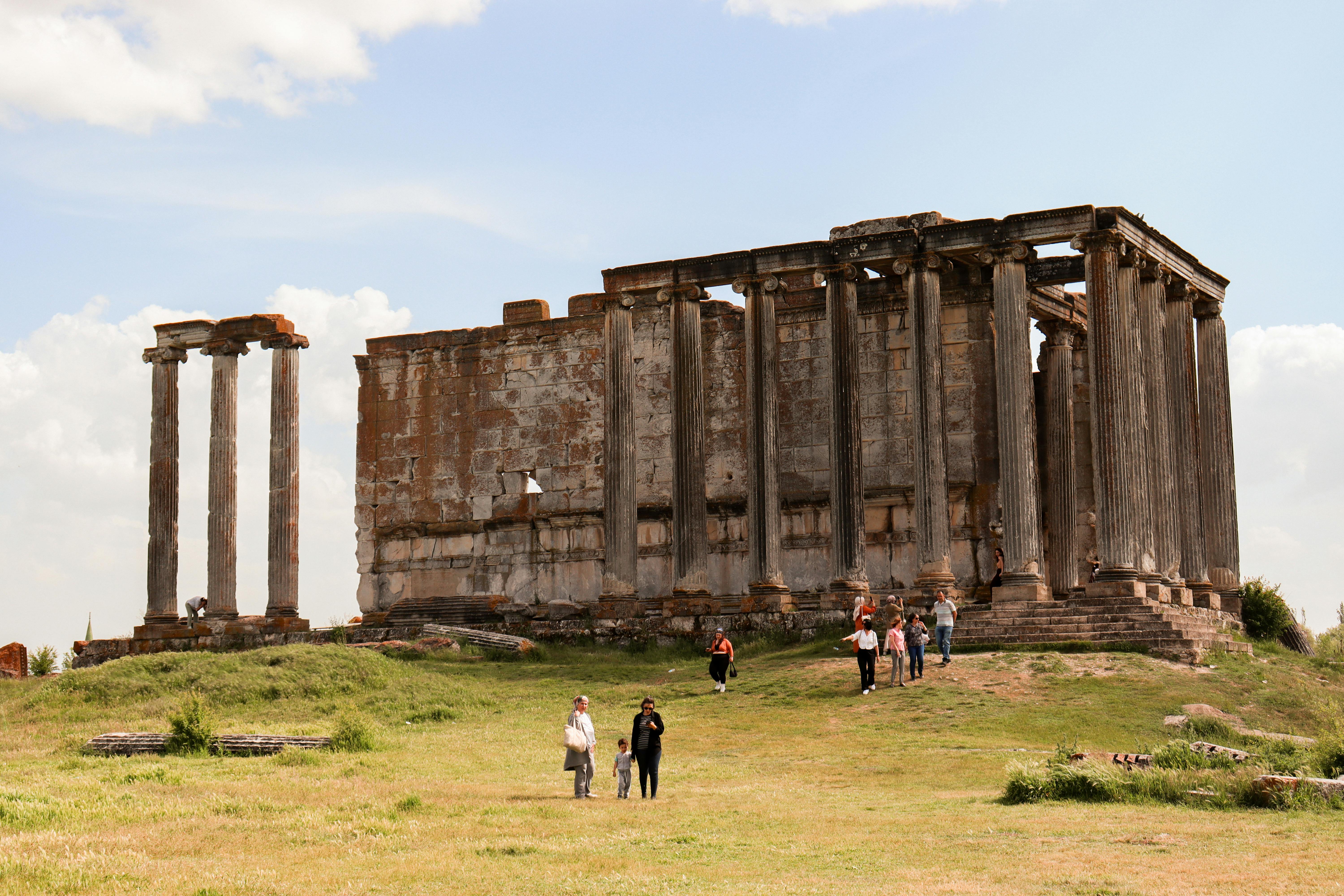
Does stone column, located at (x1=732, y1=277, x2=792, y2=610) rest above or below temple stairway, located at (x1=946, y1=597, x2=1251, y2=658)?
above

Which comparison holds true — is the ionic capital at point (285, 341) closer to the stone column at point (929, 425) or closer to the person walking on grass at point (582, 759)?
the stone column at point (929, 425)

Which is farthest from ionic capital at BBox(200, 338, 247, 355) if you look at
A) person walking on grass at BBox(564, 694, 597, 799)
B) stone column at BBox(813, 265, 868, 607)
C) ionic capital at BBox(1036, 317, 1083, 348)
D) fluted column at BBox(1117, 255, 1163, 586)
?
person walking on grass at BBox(564, 694, 597, 799)

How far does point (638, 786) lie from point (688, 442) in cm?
1543

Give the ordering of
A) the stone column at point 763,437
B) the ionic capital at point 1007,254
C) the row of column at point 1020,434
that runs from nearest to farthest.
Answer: the row of column at point 1020,434 → the ionic capital at point 1007,254 → the stone column at point 763,437

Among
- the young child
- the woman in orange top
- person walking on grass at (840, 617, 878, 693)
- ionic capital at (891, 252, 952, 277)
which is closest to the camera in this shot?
the young child

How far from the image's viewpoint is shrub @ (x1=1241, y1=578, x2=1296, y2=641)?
33.1 meters

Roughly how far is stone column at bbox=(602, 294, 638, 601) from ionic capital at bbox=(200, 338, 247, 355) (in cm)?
1066

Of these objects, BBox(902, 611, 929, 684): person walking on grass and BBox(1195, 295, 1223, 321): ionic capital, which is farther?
BBox(1195, 295, 1223, 321): ionic capital

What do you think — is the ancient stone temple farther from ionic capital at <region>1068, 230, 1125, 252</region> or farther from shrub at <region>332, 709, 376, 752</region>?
shrub at <region>332, 709, 376, 752</region>

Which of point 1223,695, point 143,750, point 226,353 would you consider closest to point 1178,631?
point 1223,695

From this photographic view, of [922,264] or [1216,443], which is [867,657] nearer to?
[922,264]

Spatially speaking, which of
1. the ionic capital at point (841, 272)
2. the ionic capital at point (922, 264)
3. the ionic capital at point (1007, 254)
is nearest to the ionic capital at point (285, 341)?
the ionic capital at point (841, 272)

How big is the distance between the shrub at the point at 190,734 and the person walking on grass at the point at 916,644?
36.4ft

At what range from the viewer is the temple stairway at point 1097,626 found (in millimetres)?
26141
